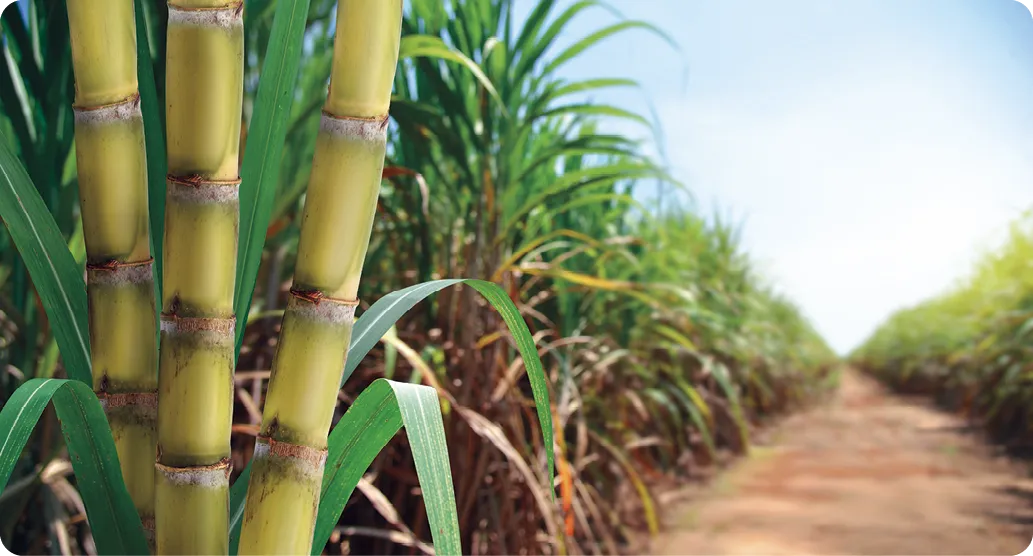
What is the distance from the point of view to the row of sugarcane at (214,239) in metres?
0.28

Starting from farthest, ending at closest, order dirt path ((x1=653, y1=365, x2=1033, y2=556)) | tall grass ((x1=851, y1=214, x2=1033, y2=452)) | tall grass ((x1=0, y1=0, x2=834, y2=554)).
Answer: tall grass ((x1=851, y1=214, x2=1033, y2=452))
dirt path ((x1=653, y1=365, x2=1033, y2=556))
tall grass ((x1=0, y1=0, x2=834, y2=554))

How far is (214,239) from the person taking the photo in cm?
28

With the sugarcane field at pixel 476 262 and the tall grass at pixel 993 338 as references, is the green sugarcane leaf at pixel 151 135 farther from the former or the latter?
the tall grass at pixel 993 338

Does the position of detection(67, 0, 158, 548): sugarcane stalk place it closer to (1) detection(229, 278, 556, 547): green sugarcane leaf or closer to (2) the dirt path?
(1) detection(229, 278, 556, 547): green sugarcane leaf

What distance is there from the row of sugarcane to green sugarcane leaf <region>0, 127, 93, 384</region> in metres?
0.02

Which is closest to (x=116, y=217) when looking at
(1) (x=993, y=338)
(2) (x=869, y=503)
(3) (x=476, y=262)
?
(3) (x=476, y=262)

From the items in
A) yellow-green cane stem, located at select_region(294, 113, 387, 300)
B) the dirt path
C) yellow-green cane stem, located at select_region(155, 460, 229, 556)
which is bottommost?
the dirt path

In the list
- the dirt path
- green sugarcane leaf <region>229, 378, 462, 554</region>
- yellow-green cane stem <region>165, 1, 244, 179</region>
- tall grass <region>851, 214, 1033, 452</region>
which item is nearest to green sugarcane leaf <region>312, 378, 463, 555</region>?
green sugarcane leaf <region>229, 378, 462, 554</region>

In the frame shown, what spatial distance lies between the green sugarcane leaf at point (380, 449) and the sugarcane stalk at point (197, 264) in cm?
4

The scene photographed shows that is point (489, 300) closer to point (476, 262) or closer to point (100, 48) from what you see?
point (100, 48)

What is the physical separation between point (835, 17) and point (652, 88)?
28 cm

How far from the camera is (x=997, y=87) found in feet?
3.95

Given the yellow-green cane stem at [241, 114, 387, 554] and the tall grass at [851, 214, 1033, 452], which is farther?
the tall grass at [851, 214, 1033, 452]

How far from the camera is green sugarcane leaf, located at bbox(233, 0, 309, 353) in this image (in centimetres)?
32
